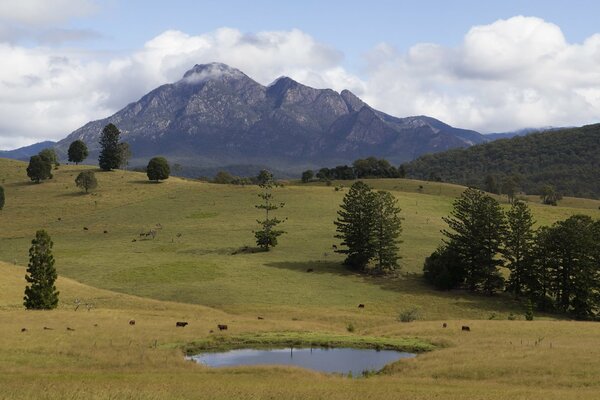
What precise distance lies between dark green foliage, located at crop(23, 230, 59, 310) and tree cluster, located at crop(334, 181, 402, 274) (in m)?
50.7

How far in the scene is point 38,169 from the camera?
178 metres

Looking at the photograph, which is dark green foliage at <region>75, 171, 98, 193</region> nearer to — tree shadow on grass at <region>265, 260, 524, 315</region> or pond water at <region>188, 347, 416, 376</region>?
tree shadow on grass at <region>265, 260, 524, 315</region>

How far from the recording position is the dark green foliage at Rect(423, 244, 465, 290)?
87438mm

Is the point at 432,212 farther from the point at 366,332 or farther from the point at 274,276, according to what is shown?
the point at 366,332

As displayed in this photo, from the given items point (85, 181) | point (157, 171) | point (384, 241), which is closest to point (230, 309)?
point (384, 241)

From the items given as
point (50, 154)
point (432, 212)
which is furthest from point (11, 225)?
point (432, 212)

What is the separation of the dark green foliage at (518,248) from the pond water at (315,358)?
152ft

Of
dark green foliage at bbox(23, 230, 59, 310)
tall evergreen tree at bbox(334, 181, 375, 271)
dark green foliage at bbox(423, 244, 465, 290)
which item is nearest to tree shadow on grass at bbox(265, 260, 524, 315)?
dark green foliage at bbox(423, 244, 465, 290)

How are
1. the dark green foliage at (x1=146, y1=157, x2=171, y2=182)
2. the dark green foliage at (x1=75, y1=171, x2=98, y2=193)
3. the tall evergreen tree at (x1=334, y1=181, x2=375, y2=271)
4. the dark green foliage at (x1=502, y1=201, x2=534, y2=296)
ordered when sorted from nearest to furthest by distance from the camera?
the dark green foliage at (x1=502, y1=201, x2=534, y2=296)
the tall evergreen tree at (x1=334, y1=181, x2=375, y2=271)
the dark green foliage at (x1=75, y1=171, x2=98, y2=193)
the dark green foliage at (x1=146, y1=157, x2=171, y2=182)

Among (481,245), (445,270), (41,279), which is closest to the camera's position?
(41,279)

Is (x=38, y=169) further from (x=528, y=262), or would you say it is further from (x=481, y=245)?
(x=528, y=262)

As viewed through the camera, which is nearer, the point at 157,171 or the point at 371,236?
the point at 371,236

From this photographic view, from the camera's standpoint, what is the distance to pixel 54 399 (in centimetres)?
2169

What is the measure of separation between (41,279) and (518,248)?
224ft
